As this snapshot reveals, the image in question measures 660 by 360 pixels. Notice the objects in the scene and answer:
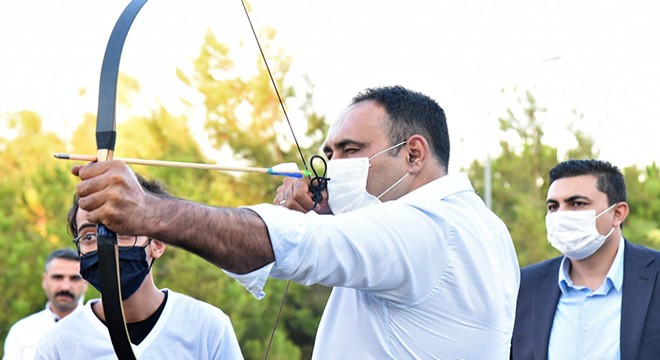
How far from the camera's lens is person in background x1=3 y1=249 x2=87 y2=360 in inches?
265

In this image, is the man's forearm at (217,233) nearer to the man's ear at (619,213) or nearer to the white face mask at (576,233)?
the white face mask at (576,233)

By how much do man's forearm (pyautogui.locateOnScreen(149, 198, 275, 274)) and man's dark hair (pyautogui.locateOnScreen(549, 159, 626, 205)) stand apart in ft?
11.5

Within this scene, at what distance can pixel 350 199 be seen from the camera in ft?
9.66

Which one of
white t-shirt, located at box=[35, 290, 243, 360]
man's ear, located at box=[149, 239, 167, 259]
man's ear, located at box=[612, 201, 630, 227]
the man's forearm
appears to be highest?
the man's forearm

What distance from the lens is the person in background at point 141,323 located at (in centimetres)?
347

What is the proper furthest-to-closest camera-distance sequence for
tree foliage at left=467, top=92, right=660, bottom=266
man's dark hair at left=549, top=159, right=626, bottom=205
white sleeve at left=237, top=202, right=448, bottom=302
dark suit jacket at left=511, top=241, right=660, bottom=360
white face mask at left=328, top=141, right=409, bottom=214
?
tree foliage at left=467, top=92, right=660, bottom=266 < man's dark hair at left=549, top=159, right=626, bottom=205 < dark suit jacket at left=511, top=241, right=660, bottom=360 < white face mask at left=328, top=141, right=409, bottom=214 < white sleeve at left=237, top=202, right=448, bottom=302

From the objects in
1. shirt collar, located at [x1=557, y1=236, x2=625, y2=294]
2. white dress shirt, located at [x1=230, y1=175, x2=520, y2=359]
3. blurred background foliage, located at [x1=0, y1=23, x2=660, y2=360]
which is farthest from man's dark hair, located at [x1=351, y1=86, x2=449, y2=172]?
blurred background foliage, located at [x1=0, y1=23, x2=660, y2=360]

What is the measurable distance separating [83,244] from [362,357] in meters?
1.51

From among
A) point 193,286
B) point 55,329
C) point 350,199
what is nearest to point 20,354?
point 55,329

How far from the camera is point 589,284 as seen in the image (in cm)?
493

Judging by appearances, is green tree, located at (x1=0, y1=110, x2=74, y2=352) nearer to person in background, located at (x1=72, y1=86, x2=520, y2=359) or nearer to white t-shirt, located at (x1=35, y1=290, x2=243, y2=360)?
white t-shirt, located at (x1=35, y1=290, x2=243, y2=360)

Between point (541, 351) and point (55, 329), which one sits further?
point (541, 351)

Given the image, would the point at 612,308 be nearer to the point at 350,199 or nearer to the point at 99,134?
the point at 350,199

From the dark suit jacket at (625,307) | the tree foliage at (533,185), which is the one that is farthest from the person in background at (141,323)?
the tree foliage at (533,185)
